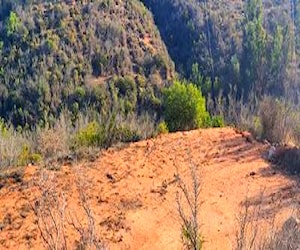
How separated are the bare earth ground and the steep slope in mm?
15456

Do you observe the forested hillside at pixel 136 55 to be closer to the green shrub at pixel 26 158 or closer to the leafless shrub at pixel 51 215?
the green shrub at pixel 26 158

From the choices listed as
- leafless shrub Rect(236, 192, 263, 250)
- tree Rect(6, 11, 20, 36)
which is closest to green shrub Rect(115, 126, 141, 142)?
leafless shrub Rect(236, 192, 263, 250)

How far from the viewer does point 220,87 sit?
Answer: 30.4 metres

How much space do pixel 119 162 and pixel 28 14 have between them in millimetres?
23411

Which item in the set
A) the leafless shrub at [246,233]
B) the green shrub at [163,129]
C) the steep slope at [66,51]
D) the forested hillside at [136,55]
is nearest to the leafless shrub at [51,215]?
the leafless shrub at [246,233]

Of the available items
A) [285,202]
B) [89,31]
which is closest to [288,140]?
[285,202]

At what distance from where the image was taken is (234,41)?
33.8 meters

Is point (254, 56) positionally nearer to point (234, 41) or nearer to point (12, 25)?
point (234, 41)

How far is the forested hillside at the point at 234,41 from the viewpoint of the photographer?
100 feet

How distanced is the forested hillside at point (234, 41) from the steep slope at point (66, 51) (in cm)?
165

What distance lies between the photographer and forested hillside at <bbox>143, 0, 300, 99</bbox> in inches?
1200

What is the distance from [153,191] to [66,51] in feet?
71.8

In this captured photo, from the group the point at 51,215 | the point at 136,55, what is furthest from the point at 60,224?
the point at 136,55

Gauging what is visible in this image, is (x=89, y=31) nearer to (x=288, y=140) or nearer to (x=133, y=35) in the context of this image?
(x=133, y=35)
